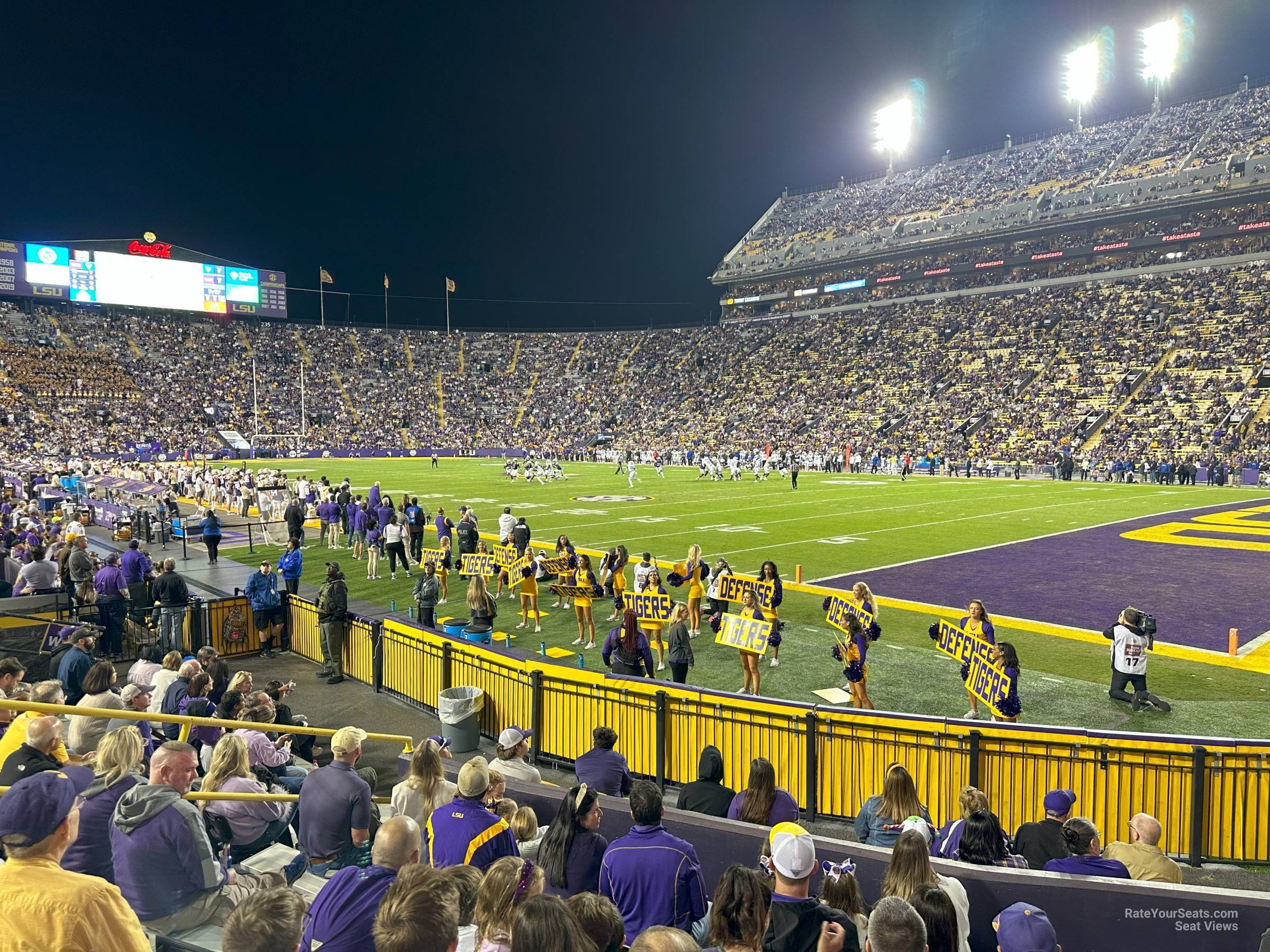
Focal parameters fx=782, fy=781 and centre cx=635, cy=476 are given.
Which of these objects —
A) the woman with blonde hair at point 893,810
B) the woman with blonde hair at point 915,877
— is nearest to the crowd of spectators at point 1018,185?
the woman with blonde hair at point 893,810

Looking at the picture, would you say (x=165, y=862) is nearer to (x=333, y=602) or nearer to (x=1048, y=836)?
(x=1048, y=836)

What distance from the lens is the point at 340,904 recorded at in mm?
3232

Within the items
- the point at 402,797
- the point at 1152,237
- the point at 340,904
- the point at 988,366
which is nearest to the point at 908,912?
the point at 340,904

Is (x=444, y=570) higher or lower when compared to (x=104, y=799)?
lower

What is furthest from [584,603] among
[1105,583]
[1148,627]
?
[1105,583]

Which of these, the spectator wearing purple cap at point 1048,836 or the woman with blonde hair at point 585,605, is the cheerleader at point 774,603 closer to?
the woman with blonde hair at point 585,605

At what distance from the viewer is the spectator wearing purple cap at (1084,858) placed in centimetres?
453

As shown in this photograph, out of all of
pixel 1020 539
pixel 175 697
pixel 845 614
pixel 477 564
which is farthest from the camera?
pixel 1020 539

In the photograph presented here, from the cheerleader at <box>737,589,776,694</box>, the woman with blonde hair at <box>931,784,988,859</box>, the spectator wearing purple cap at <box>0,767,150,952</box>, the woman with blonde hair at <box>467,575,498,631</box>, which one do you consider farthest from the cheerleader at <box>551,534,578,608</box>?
the spectator wearing purple cap at <box>0,767,150,952</box>

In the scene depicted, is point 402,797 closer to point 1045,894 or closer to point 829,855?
point 829,855

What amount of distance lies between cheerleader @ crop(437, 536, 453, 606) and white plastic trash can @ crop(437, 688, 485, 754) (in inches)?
228

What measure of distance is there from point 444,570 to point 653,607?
5.86m

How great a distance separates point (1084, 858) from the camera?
4.58 meters

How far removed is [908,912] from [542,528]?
22.5 m
